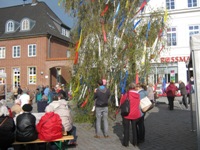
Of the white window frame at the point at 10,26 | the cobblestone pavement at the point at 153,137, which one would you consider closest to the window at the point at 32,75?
the white window frame at the point at 10,26

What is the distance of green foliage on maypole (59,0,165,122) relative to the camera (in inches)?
410

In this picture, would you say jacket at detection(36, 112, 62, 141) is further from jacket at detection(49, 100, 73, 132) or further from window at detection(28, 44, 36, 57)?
window at detection(28, 44, 36, 57)

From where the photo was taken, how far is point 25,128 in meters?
5.81

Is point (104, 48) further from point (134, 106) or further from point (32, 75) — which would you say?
point (32, 75)

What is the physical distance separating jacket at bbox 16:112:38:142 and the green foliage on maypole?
4558mm

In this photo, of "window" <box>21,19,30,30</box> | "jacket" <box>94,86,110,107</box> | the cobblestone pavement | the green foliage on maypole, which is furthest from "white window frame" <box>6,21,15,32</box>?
"jacket" <box>94,86,110,107</box>

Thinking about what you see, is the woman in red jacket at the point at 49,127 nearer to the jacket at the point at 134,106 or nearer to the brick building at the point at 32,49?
the jacket at the point at 134,106

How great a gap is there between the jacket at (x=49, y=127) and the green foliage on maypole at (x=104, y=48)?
4303mm

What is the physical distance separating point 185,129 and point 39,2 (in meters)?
35.6

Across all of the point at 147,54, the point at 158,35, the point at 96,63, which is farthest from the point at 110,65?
the point at 158,35

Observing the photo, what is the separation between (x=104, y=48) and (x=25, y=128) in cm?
553

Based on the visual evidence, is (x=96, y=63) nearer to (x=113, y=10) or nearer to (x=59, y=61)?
(x=113, y=10)

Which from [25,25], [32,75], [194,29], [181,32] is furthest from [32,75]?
[194,29]

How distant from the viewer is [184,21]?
26.8m
